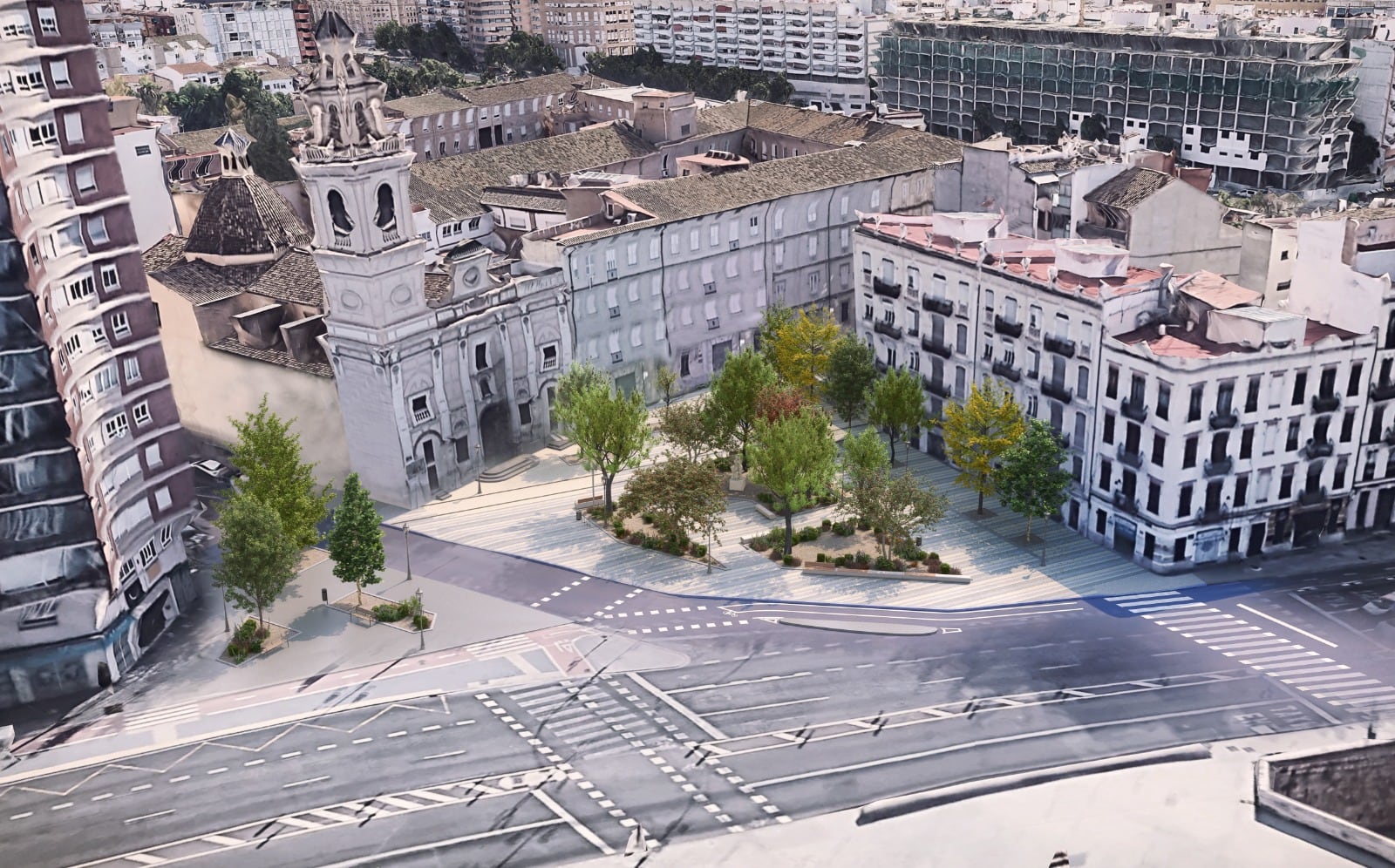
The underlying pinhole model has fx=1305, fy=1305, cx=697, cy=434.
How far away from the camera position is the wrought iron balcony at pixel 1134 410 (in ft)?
266

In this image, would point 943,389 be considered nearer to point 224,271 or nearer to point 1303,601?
point 1303,601

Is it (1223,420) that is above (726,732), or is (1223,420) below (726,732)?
above

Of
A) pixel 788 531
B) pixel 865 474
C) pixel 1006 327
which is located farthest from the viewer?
pixel 1006 327

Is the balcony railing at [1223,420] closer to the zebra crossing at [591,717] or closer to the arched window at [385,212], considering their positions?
the zebra crossing at [591,717]

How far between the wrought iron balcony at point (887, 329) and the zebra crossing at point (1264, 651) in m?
30.2

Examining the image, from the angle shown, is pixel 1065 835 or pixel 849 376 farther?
pixel 849 376

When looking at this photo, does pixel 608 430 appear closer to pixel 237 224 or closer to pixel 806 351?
pixel 806 351

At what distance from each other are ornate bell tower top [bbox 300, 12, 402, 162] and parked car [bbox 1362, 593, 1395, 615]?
70.0 m

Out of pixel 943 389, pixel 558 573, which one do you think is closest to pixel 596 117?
pixel 943 389

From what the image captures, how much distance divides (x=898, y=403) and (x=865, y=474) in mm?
9950

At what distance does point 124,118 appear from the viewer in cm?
12794

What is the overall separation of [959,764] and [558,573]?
31.6 metres

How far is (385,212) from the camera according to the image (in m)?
91.7

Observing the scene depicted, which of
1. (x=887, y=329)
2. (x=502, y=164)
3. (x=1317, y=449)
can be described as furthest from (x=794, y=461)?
(x=502, y=164)
